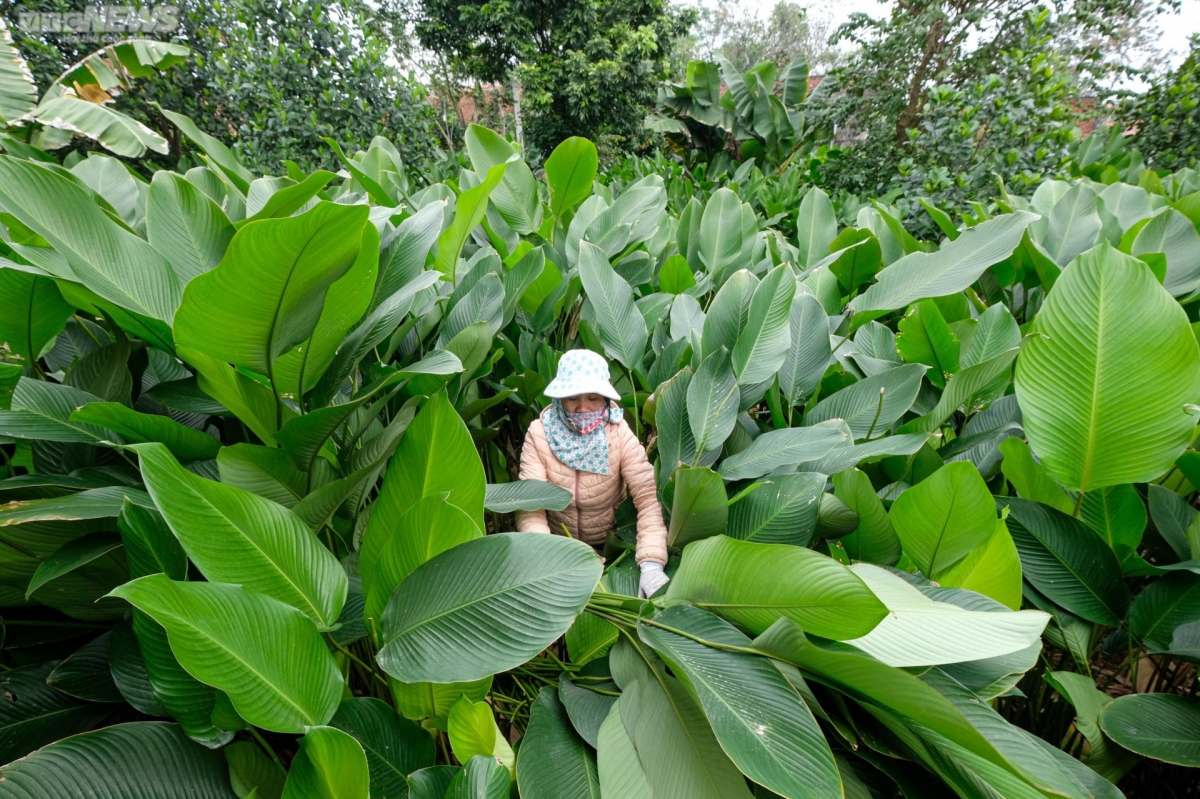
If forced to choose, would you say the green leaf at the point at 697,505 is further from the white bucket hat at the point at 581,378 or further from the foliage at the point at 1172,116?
the foliage at the point at 1172,116

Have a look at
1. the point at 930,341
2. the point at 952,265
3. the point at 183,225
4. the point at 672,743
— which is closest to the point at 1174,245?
the point at 952,265

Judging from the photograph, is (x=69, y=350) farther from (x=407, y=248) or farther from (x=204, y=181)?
(x=407, y=248)

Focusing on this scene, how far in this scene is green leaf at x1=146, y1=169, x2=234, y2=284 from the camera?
2.41 ft

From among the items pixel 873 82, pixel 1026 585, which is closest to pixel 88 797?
pixel 1026 585

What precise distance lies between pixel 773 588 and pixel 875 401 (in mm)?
517

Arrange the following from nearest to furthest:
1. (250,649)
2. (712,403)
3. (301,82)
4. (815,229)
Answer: (250,649) → (712,403) → (815,229) → (301,82)

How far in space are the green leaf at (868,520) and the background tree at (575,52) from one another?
1059cm

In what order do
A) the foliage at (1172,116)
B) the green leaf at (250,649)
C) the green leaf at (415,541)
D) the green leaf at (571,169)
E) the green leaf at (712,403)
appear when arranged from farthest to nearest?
the foliage at (1172,116), the green leaf at (571,169), the green leaf at (712,403), the green leaf at (415,541), the green leaf at (250,649)

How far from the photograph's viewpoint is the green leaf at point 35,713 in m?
0.63

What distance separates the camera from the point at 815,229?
70.5 inches

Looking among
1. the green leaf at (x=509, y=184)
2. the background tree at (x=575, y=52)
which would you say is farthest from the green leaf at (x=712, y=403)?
the background tree at (x=575, y=52)

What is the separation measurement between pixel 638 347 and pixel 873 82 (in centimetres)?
433

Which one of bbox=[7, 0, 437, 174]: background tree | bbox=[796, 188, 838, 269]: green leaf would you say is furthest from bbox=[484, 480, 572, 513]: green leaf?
bbox=[7, 0, 437, 174]: background tree

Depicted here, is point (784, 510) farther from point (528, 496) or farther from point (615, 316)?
point (615, 316)
